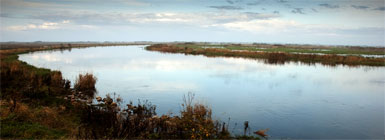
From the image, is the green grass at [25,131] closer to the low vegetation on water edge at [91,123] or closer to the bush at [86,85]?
the low vegetation on water edge at [91,123]

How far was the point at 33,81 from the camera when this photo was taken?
17938mm

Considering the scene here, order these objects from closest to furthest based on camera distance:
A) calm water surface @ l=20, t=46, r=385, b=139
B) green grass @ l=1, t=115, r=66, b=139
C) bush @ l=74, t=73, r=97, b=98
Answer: green grass @ l=1, t=115, r=66, b=139
calm water surface @ l=20, t=46, r=385, b=139
bush @ l=74, t=73, r=97, b=98

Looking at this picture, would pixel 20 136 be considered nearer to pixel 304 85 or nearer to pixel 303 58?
pixel 304 85

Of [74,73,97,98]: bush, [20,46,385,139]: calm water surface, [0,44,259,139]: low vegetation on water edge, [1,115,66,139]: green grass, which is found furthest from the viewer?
[74,73,97,98]: bush

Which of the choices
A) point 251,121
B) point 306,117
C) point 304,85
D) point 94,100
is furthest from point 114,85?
point 304,85

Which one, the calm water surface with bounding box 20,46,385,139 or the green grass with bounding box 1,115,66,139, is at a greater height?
A: the green grass with bounding box 1,115,66,139

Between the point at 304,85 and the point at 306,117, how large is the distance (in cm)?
1155

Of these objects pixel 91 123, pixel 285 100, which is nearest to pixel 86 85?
pixel 91 123

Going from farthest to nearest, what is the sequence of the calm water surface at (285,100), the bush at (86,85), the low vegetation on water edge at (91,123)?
the bush at (86,85), the calm water surface at (285,100), the low vegetation on water edge at (91,123)

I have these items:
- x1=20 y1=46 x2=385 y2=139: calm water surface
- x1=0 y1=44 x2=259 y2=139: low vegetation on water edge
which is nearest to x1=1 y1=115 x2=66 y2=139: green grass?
x1=0 y1=44 x2=259 y2=139: low vegetation on water edge

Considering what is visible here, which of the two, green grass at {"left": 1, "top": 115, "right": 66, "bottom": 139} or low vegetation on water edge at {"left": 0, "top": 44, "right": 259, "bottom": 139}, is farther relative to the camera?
low vegetation on water edge at {"left": 0, "top": 44, "right": 259, "bottom": 139}

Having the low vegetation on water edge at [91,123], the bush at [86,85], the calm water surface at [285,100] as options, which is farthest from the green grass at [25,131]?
the bush at [86,85]

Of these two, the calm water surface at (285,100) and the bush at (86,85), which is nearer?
the calm water surface at (285,100)

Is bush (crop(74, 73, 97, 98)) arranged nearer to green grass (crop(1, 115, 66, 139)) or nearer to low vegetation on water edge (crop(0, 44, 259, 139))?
low vegetation on water edge (crop(0, 44, 259, 139))
